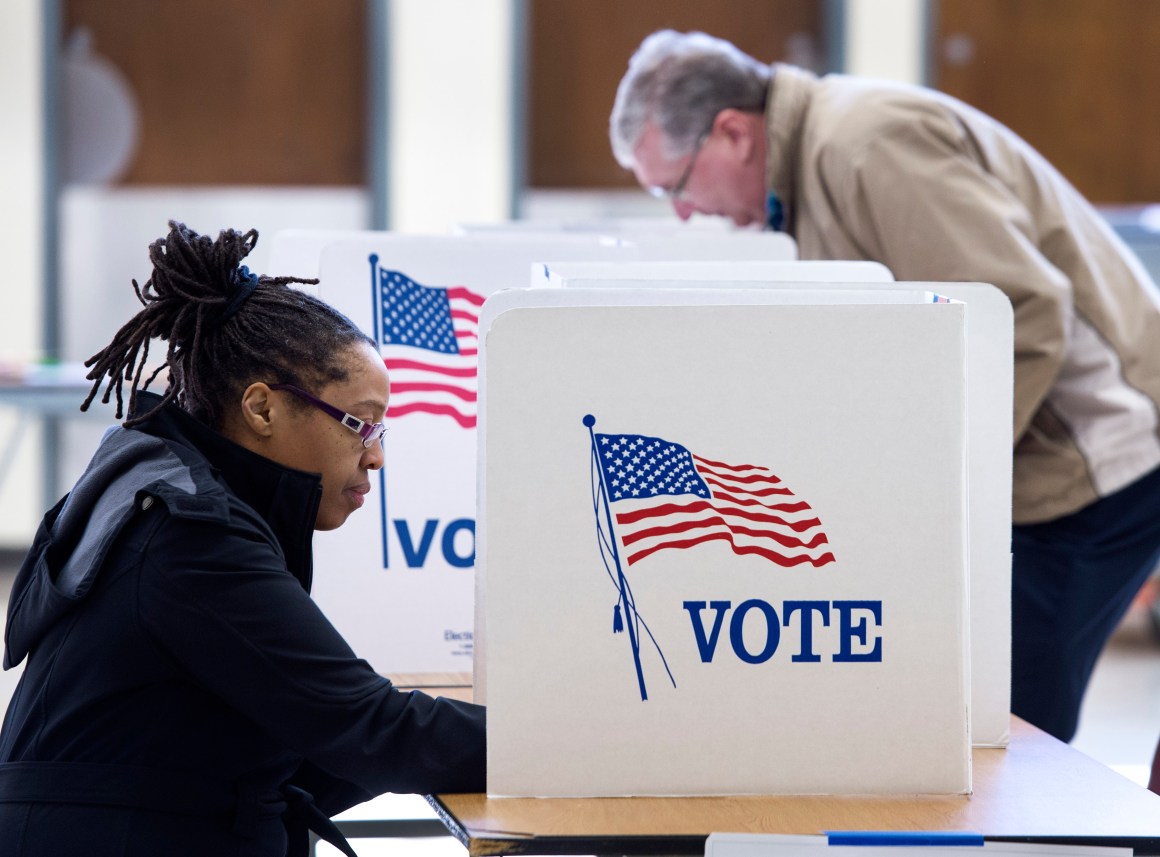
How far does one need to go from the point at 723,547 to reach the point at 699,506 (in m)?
0.04

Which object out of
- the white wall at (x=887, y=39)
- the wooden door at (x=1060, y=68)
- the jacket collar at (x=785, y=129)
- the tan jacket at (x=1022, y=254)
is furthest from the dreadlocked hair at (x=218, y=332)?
the wooden door at (x=1060, y=68)

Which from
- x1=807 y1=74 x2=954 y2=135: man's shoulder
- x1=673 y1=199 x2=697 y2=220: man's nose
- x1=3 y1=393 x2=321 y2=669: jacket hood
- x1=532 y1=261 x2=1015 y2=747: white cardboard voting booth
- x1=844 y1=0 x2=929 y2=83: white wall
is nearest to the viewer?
x1=3 y1=393 x2=321 y2=669: jacket hood

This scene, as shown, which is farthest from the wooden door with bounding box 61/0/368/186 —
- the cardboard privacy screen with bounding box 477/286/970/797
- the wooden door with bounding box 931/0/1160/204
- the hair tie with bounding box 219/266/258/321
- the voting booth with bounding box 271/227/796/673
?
the cardboard privacy screen with bounding box 477/286/970/797

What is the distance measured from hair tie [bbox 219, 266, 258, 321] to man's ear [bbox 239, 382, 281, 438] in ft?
0.27

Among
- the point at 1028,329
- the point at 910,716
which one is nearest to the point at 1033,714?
the point at 1028,329

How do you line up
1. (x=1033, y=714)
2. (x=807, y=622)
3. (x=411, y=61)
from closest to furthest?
(x=807, y=622) → (x=1033, y=714) → (x=411, y=61)

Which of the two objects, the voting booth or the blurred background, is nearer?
the voting booth

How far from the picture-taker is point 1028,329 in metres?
2.14

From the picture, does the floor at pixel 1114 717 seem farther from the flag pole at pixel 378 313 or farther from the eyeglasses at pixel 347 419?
the eyeglasses at pixel 347 419

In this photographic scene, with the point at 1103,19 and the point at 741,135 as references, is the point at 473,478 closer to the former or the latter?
the point at 741,135

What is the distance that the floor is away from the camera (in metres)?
2.17

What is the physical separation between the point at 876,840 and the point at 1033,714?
94 cm

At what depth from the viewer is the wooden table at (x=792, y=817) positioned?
126 cm

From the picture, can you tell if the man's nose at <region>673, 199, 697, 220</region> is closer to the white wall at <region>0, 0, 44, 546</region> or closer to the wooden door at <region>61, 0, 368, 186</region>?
the wooden door at <region>61, 0, 368, 186</region>
